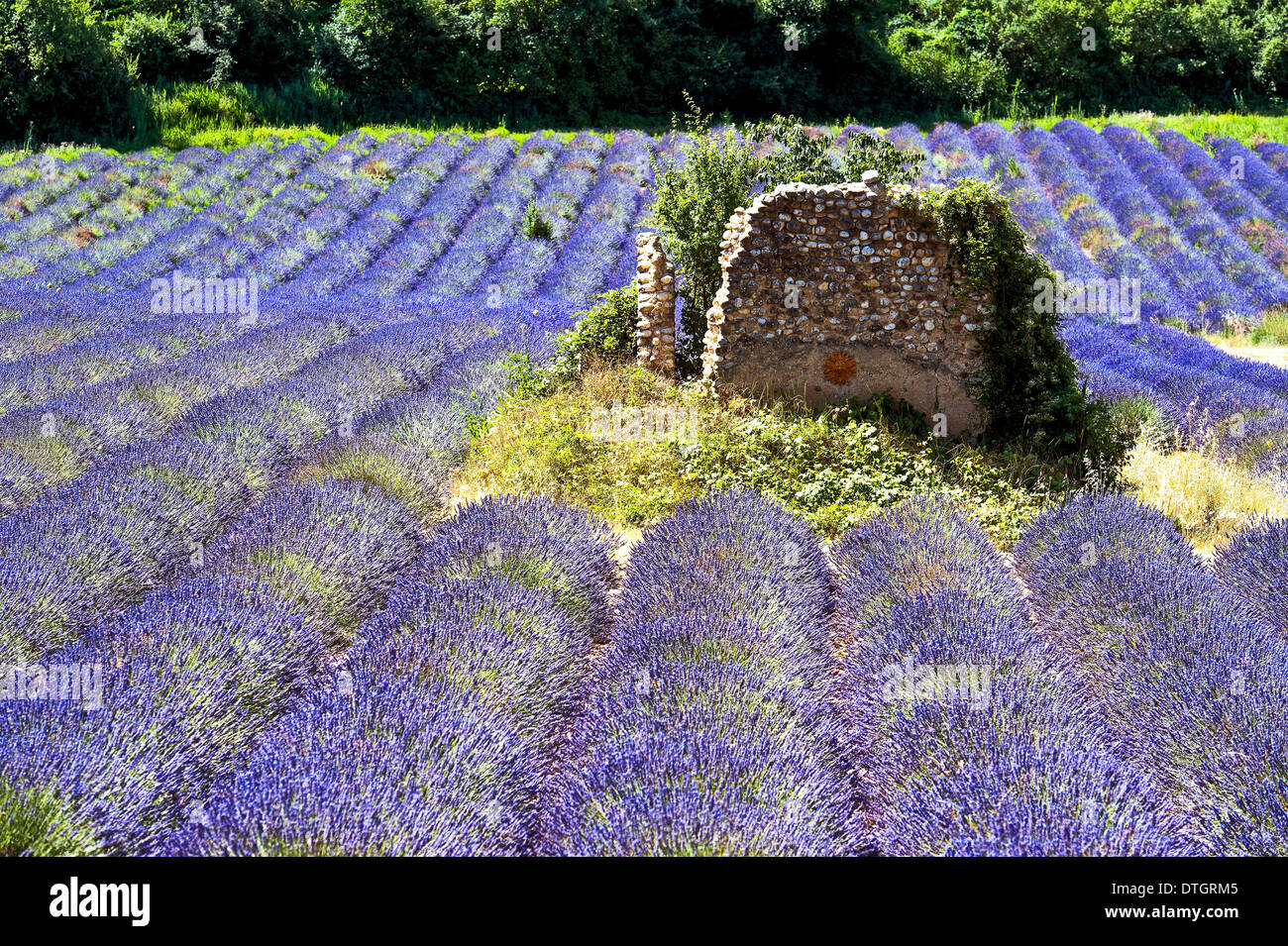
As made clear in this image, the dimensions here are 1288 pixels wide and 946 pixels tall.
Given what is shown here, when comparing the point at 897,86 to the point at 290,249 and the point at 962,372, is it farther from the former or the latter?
the point at 962,372

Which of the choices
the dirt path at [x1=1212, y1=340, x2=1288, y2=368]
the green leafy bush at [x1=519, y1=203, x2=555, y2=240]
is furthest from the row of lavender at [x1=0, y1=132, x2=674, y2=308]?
the dirt path at [x1=1212, y1=340, x2=1288, y2=368]

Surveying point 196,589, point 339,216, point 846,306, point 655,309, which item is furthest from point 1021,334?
point 339,216

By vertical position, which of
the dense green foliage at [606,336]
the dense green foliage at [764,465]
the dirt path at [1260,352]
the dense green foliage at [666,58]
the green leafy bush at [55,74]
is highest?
the dense green foliage at [666,58]

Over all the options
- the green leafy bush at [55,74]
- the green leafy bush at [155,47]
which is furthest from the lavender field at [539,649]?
the green leafy bush at [155,47]

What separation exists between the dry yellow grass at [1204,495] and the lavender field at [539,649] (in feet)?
0.69

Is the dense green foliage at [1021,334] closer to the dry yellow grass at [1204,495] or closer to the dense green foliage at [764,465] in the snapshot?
the dry yellow grass at [1204,495]

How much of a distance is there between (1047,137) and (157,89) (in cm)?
2041

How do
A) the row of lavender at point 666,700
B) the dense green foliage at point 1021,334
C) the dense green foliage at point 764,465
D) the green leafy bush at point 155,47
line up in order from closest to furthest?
1. the row of lavender at point 666,700
2. the dense green foliage at point 764,465
3. the dense green foliage at point 1021,334
4. the green leafy bush at point 155,47

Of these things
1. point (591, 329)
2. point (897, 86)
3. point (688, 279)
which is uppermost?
point (897, 86)

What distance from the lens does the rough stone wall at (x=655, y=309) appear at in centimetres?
738

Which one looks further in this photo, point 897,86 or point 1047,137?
point 897,86
